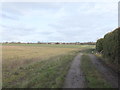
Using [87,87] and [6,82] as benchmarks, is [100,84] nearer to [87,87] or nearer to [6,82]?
[87,87]

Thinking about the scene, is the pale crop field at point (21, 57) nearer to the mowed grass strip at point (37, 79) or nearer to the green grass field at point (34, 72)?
the green grass field at point (34, 72)

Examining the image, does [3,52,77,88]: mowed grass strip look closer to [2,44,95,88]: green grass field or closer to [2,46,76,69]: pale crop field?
[2,44,95,88]: green grass field

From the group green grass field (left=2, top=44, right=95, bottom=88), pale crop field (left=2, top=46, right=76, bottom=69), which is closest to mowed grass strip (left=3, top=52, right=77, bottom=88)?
green grass field (left=2, top=44, right=95, bottom=88)

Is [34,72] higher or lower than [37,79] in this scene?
lower

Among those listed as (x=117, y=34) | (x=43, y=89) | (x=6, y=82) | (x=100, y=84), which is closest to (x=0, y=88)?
(x=6, y=82)

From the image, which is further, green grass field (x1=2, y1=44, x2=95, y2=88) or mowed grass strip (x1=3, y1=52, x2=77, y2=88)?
green grass field (x1=2, y1=44, x2=95, y2=88)

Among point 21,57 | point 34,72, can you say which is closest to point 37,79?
point 34,72

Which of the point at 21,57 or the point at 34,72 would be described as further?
the point at 21,57

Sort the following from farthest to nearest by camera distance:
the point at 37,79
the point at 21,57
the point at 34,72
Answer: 1. the point at 21,57
2. the point at 34,72
3. the point at 37,79

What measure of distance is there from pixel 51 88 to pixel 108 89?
9.15 feet

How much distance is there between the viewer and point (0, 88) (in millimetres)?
7781

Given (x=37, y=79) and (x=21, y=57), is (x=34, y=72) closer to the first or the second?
(x=37, y=79)

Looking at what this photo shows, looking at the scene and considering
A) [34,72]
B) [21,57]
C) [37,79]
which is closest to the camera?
[37,79]

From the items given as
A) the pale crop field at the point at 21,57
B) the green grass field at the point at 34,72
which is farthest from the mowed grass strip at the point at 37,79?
the pale crop field at the point at 21,57
